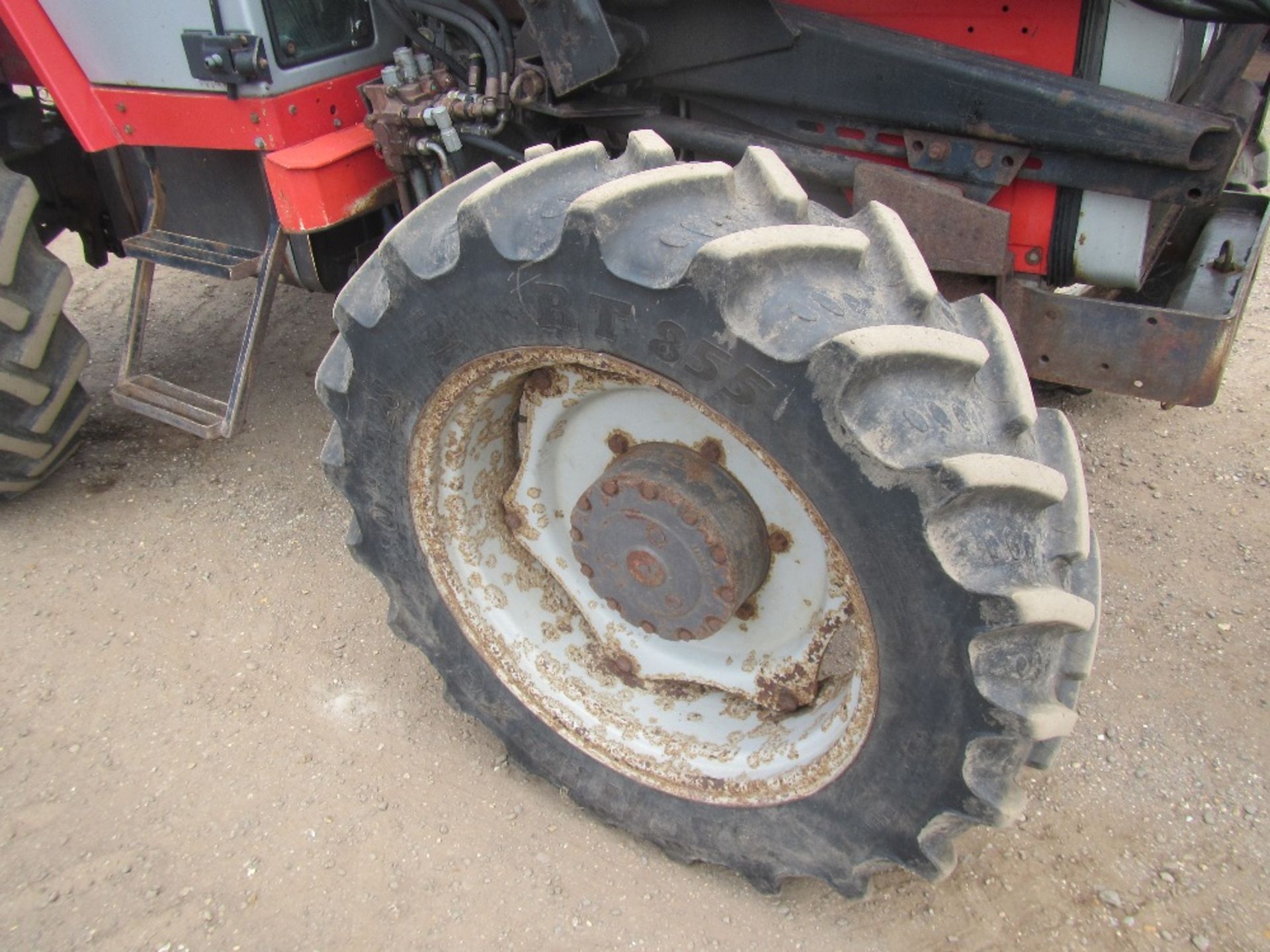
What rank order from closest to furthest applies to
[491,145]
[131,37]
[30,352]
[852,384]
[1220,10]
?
[852,384], [1220,10], [491,145], [131,37], [30,352]

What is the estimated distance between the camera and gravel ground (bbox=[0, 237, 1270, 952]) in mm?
1995

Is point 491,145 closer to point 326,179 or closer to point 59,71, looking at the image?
point 326,179

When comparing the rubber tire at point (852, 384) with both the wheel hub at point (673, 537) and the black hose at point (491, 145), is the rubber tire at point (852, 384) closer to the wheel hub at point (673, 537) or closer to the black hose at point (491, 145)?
the wheel hub at point (673, 537)

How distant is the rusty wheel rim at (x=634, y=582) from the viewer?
70.7 inches

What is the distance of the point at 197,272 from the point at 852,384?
209 cm

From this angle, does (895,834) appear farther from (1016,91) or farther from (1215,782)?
(1016,91)

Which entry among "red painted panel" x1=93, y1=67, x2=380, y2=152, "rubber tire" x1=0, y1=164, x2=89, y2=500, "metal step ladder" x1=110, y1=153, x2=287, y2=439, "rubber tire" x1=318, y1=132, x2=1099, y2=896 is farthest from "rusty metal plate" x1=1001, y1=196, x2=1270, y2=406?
"rubber tire" x1=0, y1=164, x2=89, y2=500

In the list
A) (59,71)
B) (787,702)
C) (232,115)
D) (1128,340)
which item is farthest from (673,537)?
(59,71)

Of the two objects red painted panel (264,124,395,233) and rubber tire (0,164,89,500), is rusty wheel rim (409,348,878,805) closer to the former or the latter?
red painted panel (264,124,395,233)

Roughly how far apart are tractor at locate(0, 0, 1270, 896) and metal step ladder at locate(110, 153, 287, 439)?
19mm

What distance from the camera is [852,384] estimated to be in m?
1.36

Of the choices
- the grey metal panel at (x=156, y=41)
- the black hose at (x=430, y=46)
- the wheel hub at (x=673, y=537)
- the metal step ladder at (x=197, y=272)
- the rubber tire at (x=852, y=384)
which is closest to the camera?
the rubber tire at (x=852, y=384)

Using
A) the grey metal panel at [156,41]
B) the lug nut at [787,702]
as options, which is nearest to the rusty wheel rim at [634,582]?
the lug nut at [787,702]

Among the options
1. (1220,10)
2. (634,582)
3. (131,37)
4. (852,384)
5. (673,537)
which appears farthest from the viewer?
Answer: (131,37)
